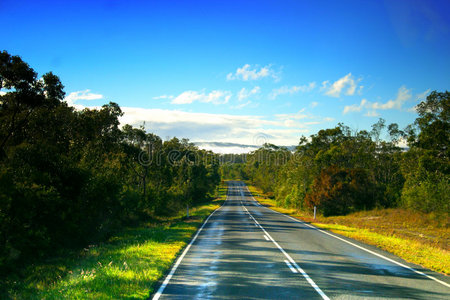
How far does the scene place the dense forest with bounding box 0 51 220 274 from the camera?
12688 millimetres

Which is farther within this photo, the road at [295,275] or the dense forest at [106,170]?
the dense forest at [106,170]

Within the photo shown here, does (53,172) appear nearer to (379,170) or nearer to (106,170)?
(106,170)

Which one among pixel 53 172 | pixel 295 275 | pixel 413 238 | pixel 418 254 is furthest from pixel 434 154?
pixel 53 172

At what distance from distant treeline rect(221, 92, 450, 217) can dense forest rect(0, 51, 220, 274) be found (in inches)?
879

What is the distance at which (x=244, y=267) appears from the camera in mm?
9859

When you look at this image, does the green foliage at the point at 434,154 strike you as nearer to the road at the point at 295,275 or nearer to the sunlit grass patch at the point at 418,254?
the sunlit grass patch at the point at 418,254

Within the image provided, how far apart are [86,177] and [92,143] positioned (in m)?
9.56

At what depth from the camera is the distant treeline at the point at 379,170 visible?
31016 mm

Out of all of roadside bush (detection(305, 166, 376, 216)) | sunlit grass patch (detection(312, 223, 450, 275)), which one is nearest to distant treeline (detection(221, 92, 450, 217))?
roadside bush (detection(305, 166, 376, 216))

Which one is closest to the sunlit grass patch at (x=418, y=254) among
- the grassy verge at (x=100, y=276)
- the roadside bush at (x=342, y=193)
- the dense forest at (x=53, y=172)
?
the grassy verge at (x=100, y=276)

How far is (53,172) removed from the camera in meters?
15.8

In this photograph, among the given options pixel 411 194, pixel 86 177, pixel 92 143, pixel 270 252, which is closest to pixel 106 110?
pixel 92 143

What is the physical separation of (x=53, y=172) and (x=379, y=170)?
160 feet

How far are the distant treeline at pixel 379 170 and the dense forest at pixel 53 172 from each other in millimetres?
22329
